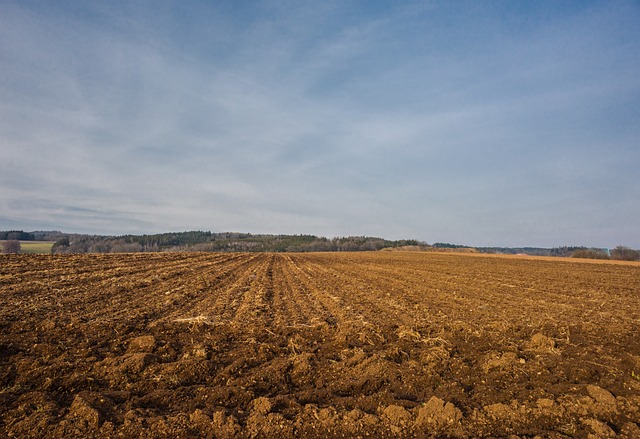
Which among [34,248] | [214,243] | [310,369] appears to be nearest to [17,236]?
[34,248]

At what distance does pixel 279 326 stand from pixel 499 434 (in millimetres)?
5855

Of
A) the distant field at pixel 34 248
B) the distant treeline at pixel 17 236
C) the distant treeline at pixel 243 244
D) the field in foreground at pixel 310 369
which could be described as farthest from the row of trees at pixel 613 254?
the distant treeline at pixel 17 236

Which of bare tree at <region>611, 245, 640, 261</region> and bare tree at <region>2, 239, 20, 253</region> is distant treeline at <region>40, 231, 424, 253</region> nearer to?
bare tree at <region>2, 239, 20, 253</region>

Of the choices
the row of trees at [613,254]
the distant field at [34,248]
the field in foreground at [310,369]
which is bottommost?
the distant field at [34,248]

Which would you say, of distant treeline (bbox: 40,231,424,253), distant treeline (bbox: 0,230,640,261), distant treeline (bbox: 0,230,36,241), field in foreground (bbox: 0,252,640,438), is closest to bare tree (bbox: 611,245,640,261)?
distant treeline (bbox: 0,230,640,261)

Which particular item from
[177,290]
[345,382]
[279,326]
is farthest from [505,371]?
[177,290]

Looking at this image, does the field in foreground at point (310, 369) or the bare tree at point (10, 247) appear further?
the bare tree at point (10, 247)

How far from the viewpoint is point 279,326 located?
916 cm

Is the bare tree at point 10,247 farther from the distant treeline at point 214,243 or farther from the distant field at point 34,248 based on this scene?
the distant treeline at point 214,243

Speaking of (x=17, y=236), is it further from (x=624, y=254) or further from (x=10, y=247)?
(x=624, y=254)

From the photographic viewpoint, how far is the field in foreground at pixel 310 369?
441cm

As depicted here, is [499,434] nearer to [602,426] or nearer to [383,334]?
[602,426]

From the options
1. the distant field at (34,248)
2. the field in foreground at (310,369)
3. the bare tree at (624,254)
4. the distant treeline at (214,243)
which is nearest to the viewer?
the field in foreground at (310,369)

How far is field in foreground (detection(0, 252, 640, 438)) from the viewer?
4410 millimetres
